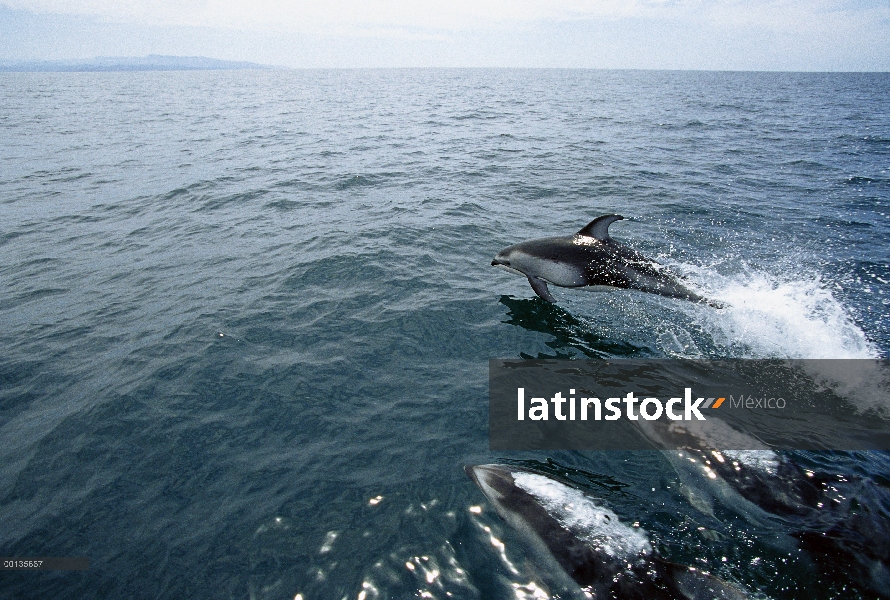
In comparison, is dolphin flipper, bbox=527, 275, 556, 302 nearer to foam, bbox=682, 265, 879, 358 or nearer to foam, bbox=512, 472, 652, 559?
foam, bbox=682, 265, 879, 358

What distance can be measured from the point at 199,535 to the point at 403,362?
3881 millimetres

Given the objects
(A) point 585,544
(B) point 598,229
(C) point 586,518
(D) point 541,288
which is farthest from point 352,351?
(B) point 598,229

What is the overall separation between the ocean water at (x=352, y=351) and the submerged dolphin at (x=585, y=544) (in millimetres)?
215

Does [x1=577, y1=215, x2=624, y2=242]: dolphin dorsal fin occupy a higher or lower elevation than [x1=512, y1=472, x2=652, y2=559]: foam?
higher

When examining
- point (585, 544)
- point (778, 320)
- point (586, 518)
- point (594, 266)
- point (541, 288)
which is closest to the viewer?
point (585, 544)

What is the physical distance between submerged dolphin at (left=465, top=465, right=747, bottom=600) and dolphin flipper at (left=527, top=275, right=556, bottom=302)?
4.36m

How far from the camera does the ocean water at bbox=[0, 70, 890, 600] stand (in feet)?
17.1

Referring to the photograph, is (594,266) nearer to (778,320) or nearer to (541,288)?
(541,288)

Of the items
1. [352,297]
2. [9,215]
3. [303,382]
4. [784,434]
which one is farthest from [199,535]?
[9,215]

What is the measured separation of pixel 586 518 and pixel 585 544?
356 mm

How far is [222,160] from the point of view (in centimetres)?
2477

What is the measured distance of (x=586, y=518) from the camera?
5363 millimetres

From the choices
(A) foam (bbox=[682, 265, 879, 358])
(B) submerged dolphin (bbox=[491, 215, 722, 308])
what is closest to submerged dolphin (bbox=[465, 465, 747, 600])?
(B) submerged dolphin (bbox=[491, 215, 722, 308])

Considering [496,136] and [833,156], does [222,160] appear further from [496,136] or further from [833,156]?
[833,156]
